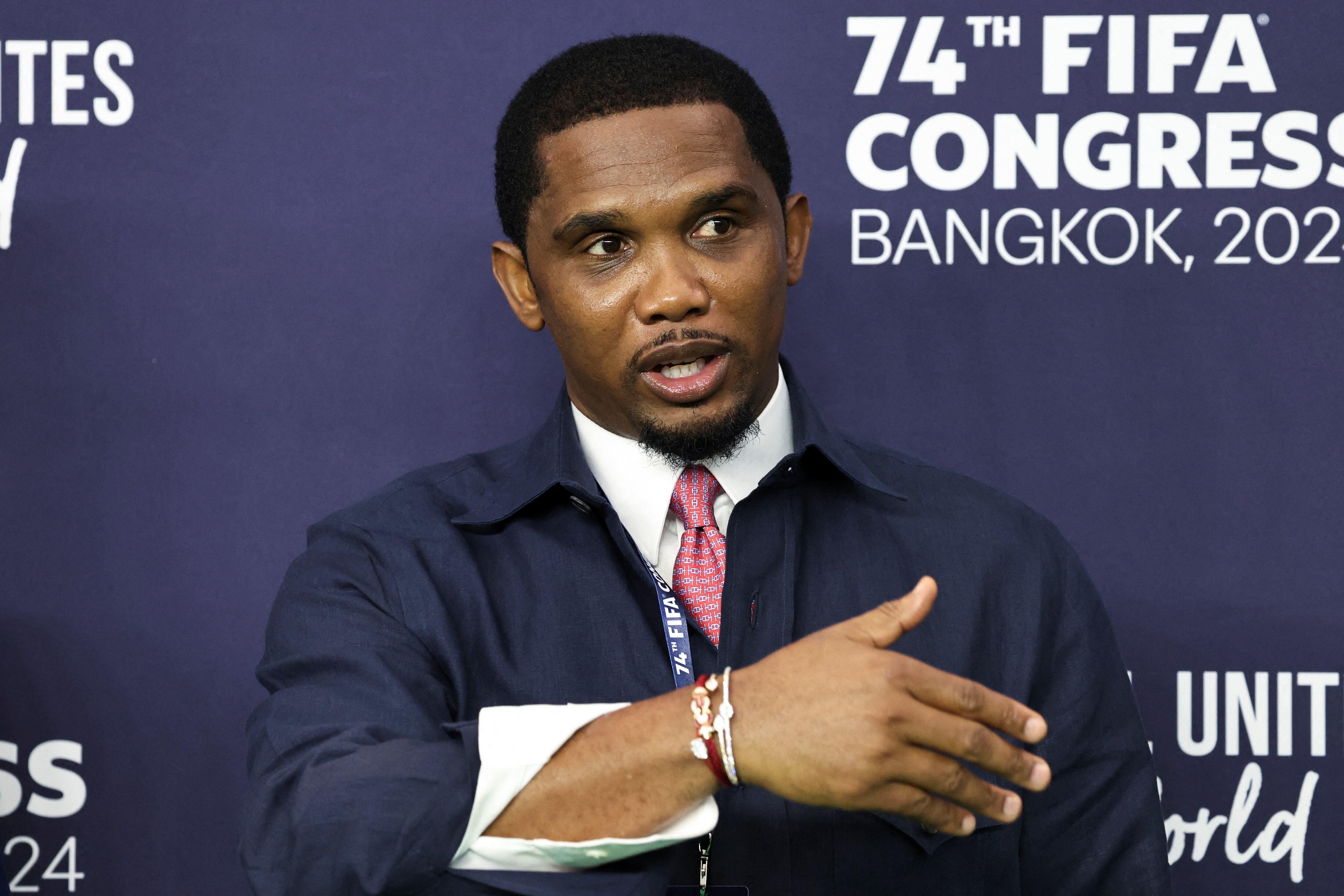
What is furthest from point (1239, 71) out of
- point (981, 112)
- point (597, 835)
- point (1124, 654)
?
point (597, 835)

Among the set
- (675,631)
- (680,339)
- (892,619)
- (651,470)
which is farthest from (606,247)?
(892,619)

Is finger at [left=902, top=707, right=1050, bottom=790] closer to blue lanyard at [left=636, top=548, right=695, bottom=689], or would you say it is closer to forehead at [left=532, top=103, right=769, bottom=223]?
blue lanyard at [left=636, top=548, right=695, bottom=689]

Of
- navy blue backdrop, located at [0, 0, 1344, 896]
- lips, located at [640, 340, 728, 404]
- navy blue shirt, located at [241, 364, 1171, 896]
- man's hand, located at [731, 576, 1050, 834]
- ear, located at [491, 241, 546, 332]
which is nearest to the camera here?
man's hand, located at [731, 576, 1050, 834]

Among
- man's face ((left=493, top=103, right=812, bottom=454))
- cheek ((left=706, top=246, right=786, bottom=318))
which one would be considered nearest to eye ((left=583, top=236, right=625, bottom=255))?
man's face ((left=493, top=103, right=812, bottom=454))

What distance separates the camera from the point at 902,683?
1.08 metres

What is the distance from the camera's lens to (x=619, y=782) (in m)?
1.11

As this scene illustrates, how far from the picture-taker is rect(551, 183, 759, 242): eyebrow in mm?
1455

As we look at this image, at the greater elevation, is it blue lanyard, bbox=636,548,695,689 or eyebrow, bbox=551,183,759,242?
eyebrow, bbox=551,183,759,242

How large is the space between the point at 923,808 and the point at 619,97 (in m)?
0.81

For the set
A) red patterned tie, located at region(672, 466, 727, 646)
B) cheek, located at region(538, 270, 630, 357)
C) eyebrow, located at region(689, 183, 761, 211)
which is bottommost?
red patterned tie, located at region(672, 466, 727, 646)

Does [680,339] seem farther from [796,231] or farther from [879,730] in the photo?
[879,730]

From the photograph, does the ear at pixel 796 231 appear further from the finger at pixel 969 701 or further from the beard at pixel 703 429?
the finger at pixel 969 701

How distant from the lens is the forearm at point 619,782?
3.60 ft

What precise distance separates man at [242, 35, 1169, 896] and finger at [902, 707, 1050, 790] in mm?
207
